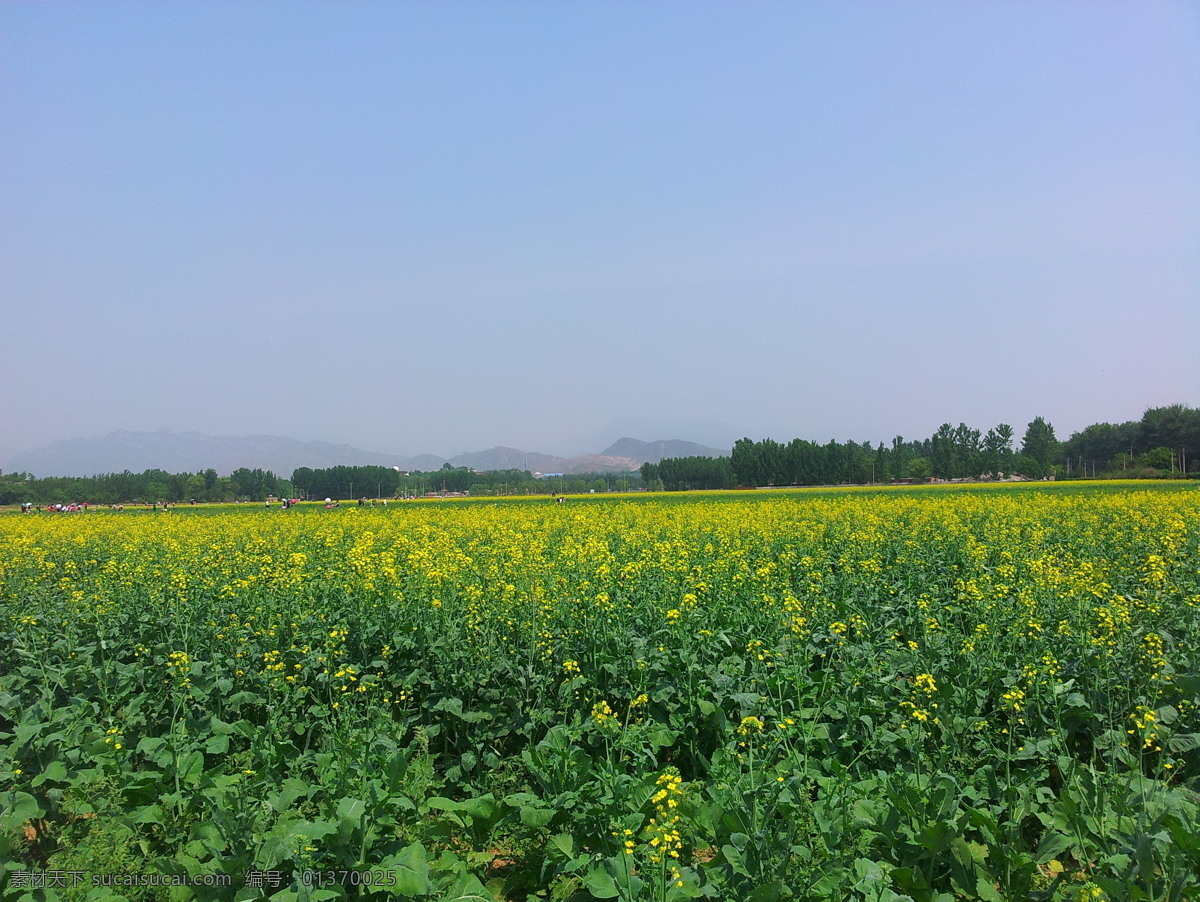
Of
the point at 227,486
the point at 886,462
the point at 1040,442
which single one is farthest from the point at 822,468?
the point at 227,486

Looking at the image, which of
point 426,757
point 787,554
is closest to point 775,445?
point 787,554

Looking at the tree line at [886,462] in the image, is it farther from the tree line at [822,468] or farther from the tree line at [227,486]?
the tree line at [227,486]

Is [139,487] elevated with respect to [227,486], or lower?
elevated

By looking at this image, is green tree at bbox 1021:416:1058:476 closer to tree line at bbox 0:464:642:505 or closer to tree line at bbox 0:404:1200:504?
tree line at bbox 0:404:1200:504

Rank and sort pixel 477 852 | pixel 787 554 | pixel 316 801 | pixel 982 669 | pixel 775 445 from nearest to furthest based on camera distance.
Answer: pixel 477 852, pixel 316 801, pixel 982 669, pixel 787 554, pixel 775 445

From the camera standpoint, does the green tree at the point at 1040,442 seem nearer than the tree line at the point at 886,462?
No

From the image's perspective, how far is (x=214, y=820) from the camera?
4.25 metres

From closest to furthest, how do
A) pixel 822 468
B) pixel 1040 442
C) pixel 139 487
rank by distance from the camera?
pixel 139 487, pixel 822 468, pixel 1040 442

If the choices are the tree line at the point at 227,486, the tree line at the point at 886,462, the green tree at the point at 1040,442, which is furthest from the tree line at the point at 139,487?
the green tree at the point at 1040,442

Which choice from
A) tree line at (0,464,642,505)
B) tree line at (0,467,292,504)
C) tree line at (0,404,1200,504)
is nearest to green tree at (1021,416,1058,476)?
tree line at (0,404,1200,504)

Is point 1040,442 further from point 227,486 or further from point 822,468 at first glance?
point 227,486

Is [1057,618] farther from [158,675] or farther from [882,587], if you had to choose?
[158,675]

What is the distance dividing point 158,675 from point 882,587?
9529mm

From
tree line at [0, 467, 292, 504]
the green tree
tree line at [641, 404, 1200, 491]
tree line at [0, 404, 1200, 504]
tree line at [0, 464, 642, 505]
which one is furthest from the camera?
the green tree
